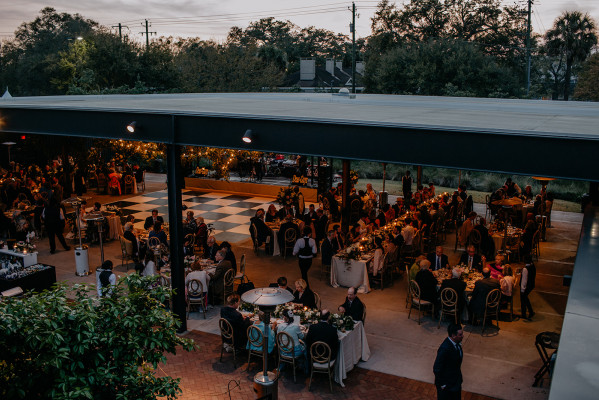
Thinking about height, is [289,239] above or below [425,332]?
above

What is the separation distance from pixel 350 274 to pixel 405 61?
3305 cm

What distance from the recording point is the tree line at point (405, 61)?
39125mm

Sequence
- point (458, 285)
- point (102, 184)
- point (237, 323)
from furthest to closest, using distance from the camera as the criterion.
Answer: point (102, 184), point (458, 285), point (237, 323)

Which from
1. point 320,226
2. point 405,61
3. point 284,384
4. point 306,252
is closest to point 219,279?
point 306,252

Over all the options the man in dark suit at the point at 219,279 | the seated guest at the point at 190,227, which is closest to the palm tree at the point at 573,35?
the seated guest at the point at 190,227

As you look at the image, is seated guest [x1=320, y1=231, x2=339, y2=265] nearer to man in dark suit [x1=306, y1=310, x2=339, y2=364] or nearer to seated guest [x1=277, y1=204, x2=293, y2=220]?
seated guest [x1=277, y1=204, x2=293, y2=220]

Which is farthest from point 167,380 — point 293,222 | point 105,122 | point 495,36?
point 495,36

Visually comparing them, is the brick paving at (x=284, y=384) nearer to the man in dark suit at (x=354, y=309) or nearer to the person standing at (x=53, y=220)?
the man in dark suit at (x=354, y=309)

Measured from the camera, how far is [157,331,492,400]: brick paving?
8.11 metres

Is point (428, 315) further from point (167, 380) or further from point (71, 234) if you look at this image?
point (71, 234)

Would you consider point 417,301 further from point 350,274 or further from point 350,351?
point 350,351

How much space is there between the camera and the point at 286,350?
859 centimetres

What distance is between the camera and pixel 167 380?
464 cm

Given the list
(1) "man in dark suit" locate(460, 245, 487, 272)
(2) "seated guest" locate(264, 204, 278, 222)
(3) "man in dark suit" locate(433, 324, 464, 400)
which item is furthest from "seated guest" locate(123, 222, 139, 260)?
(3) "man in dark suit" locate(433, 324, 464, 400)
